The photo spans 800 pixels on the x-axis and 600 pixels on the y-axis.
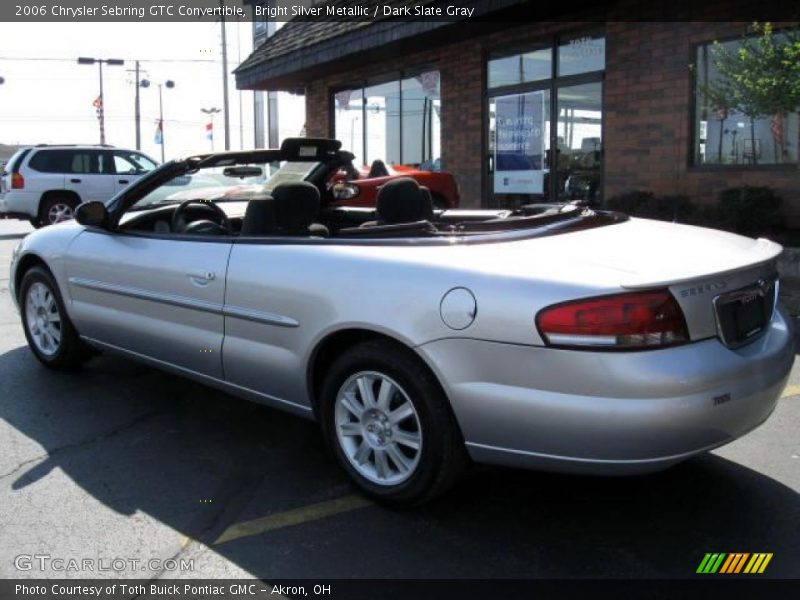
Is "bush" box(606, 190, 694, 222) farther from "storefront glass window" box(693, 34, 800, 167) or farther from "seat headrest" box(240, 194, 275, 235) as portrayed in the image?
"seat headrest" box(240, 194, 275, 235)

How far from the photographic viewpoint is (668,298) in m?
2.84

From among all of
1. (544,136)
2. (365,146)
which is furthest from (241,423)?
(365,146)

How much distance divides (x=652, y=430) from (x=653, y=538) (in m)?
0.59

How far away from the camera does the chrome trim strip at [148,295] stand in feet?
13.2

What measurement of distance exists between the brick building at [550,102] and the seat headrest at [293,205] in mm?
6548

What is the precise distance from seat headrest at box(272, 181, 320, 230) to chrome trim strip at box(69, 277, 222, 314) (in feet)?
2.03

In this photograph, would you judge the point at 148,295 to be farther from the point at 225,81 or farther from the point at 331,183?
the point at 225,81

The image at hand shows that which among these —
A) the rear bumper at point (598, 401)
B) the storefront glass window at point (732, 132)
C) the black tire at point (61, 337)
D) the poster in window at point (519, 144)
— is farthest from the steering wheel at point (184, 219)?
the poster in window at point (519, 144)

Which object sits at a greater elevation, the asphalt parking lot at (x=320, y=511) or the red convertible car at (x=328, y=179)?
the red convertible car at (x=328, y=179)

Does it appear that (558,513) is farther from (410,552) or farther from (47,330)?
(47,330)

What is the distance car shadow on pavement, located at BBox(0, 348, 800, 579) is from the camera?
2.95 metres

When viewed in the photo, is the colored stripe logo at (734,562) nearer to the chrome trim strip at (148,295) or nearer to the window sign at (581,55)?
the chrome trim strip at (148,295)

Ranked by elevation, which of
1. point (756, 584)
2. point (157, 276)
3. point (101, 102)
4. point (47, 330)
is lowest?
point (756, 584)

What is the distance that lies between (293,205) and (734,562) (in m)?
2.77
